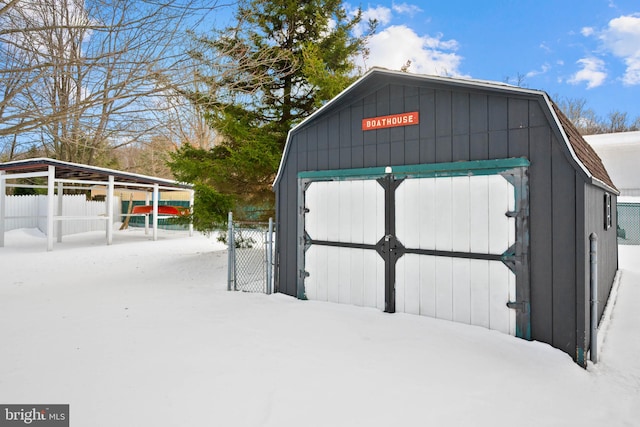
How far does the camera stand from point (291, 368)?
313 cm

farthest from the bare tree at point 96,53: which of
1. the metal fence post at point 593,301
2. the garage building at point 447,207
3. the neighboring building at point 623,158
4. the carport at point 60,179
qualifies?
the neighboring building at point 623,158

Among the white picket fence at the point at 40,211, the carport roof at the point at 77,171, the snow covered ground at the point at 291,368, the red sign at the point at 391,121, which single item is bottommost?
the snow covered ground at the point at 291,368

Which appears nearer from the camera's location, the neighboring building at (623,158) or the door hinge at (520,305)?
the door hinge at (520,305)

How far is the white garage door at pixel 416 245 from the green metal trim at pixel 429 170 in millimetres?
57

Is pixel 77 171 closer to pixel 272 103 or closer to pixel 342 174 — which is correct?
pixel 272 103

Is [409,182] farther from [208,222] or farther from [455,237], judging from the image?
[208,222]

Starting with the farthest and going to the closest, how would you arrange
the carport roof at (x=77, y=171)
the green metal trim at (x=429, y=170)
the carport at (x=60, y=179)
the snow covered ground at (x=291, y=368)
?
the carport at (x=60, y=179)
the carport roof at (x=77, y=171)
the green metal trim at (x=429, y=170)
the snow covered ground at (x=291, y=368)

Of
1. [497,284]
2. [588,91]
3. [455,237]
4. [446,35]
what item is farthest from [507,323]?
[588,91]

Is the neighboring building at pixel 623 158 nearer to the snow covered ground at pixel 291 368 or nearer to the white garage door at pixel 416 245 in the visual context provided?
the snow covered ground at pixel 291 368

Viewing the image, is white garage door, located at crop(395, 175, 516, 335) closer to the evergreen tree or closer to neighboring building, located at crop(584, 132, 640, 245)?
the evergreen tree

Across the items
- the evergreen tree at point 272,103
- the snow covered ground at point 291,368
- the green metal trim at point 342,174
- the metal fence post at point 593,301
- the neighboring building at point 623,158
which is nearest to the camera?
the snow covered ground at point 291,368

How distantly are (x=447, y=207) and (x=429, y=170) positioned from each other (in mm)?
497

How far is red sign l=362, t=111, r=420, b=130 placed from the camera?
4.55m

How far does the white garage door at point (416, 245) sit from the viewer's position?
13.1 ft
